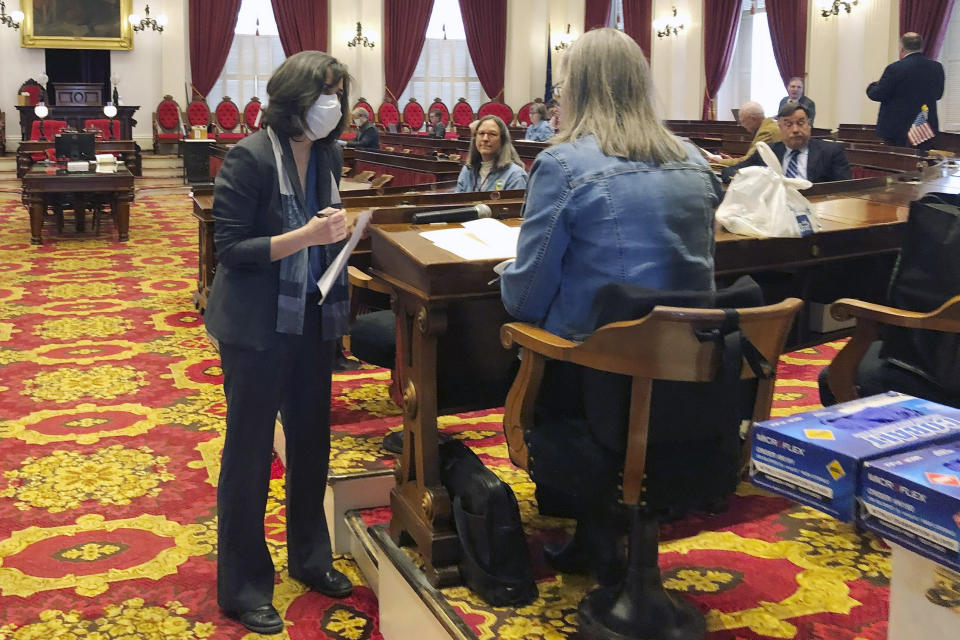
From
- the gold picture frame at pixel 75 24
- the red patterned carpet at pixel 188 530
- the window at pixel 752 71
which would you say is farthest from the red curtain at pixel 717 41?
the red patterned carpet at pixel 188 530

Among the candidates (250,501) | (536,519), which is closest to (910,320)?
(536,519)

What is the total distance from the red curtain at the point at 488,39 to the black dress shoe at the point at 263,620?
1762 centimetres

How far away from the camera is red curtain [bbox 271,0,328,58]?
17.9 meters

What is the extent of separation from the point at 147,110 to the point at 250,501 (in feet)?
54.5

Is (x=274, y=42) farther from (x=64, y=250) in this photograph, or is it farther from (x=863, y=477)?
(x=863, y=477)

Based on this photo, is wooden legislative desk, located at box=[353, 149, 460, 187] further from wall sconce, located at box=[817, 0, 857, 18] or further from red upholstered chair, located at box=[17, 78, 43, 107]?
red upholstered chair, located at box=[17, 78, 43, 107]

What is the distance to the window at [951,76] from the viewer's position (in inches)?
509

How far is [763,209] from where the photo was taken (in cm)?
308

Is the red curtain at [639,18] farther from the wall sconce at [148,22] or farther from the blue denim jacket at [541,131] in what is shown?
the wall sconce at [148,22]

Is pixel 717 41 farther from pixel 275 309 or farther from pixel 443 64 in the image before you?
pixel 275 309

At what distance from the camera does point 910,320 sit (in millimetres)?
2613

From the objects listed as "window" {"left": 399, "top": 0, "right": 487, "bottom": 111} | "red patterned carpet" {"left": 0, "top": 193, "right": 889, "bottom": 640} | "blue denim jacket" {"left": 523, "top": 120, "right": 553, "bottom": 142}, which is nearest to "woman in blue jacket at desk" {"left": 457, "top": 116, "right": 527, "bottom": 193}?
"red patterned carpet" {"left": 0, "top": 193, "right": 889, "bottom": 640}

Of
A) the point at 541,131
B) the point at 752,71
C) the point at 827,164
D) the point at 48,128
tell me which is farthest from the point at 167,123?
the point at 827,164

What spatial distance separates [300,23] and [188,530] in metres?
16.1
